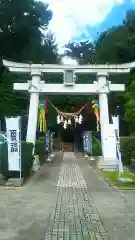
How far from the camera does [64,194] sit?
11.5m

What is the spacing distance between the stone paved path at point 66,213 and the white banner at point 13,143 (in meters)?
1.31

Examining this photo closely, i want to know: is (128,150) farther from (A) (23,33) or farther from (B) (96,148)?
(A) (23,33)

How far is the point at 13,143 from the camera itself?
14430mm

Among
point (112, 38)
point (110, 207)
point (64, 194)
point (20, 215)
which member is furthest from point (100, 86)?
point (112, 38)

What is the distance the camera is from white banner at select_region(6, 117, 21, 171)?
14156mm

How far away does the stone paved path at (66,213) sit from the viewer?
653cm

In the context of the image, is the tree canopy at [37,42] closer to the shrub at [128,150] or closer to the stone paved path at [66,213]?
the shrub at [128,150]

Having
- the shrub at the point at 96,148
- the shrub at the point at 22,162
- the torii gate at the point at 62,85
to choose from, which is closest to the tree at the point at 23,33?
the shrub at the point at 96,148

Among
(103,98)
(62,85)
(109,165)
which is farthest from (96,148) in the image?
(109,165)

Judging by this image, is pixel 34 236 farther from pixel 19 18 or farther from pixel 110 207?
pixel 19 18

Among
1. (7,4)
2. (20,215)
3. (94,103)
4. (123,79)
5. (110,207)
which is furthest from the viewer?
(7,4)

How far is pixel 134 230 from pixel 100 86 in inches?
625

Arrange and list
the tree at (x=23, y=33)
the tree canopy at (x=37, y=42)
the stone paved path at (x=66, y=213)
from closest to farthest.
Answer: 1. the stone paved path at (x=66, y=213)
2. the tree canopy at (x=37, y=42)
3. the tree at (x=23, y=33)

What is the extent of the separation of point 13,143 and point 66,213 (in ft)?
21.3
